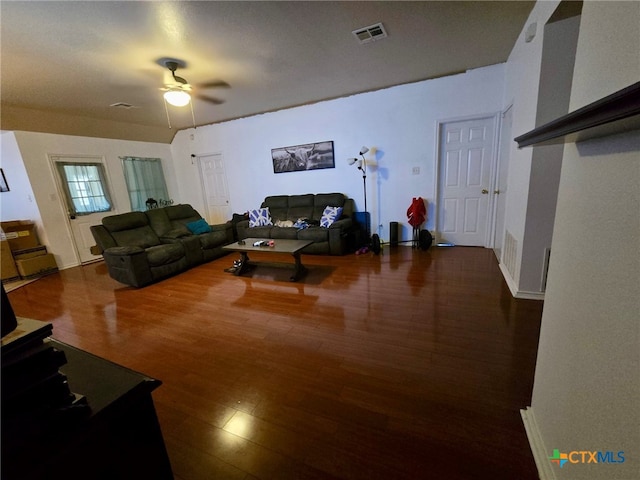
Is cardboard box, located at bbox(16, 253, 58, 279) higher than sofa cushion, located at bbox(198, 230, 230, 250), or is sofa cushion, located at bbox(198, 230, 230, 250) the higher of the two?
sofa cushion, located at bbox(198, 230, 230, 250)

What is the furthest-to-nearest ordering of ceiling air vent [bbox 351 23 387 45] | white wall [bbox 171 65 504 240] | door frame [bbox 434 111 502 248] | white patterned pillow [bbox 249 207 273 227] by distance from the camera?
white patterned pillow [bbox 249 207 273 227], white wall [bbox 171 65 504 240], door frame [bbox 434 111 502 248], ceiling air vent [bbox 351 23 387 45]

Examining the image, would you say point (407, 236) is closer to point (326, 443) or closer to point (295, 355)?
point (295, 355)

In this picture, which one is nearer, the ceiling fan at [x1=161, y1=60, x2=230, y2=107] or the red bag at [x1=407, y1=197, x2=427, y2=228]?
the ceiling fan at [x1=161, y1=60, x2=230, y2=107]

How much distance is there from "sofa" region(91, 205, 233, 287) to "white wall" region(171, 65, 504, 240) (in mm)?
1512

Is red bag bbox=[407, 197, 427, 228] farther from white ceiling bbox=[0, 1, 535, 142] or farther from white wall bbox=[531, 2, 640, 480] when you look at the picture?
white wall bbox=[531, 2, 640, 480]

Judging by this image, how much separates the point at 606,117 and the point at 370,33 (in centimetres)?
265

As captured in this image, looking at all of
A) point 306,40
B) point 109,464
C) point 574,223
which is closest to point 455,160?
point 306,40

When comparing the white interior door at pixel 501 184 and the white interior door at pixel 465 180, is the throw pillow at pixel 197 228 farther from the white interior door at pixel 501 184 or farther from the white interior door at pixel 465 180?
the white interior door at pixel 501 184

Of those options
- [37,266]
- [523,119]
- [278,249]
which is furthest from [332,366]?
[37,266]

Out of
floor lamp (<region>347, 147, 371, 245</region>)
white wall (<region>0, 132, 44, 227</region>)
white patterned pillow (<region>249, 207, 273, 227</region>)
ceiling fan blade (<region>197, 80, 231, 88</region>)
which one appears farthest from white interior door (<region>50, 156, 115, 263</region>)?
floor lamp (<region>347, 147, 371, 245</region>)

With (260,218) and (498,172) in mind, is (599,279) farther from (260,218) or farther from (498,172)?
(260,218)

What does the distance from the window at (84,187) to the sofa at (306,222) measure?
9.32 feet

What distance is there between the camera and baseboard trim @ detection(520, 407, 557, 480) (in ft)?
3.44

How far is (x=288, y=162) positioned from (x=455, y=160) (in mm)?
2984
